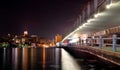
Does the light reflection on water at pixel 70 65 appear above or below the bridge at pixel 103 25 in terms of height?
below

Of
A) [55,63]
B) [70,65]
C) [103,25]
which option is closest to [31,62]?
[55,63]

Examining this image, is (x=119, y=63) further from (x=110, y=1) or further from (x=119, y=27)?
(x=119, y=27)

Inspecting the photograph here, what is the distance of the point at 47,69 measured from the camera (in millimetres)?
17844

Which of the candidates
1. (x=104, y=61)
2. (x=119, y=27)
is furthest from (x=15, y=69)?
(x=119, y=27)

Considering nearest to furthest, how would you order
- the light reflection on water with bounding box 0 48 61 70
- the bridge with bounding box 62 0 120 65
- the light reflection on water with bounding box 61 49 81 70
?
the bridge with bounding box 62 0 120 65 < the light reflection on water with bounding box 61 49 81 70 < the light reflection on water with bounding box 0 48 61 70

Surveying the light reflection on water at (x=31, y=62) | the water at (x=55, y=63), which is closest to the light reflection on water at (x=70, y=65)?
the water at (x=55, y=63)

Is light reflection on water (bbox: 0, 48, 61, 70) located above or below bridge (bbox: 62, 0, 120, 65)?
below

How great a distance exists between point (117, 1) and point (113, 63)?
12.9ft

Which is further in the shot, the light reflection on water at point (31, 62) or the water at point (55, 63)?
the light reflection on water at point (31, 62)

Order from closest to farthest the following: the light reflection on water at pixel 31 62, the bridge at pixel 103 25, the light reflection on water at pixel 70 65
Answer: the bridge at pixel 103 25
the light reflection on water at pixel 70 65
the light reflection on water at pixel 31 62

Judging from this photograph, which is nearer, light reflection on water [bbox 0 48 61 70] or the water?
the water

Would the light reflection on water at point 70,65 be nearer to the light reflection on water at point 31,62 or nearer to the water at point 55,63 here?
the water at point 55,63

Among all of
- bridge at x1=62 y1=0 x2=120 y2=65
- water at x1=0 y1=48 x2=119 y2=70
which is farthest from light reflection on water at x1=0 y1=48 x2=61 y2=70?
bridge at x1=62 y1=0 x2=120 y2=65

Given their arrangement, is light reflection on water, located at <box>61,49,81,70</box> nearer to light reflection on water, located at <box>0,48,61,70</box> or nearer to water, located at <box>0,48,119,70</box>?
water, located at <box>0,48,119,70</box>
